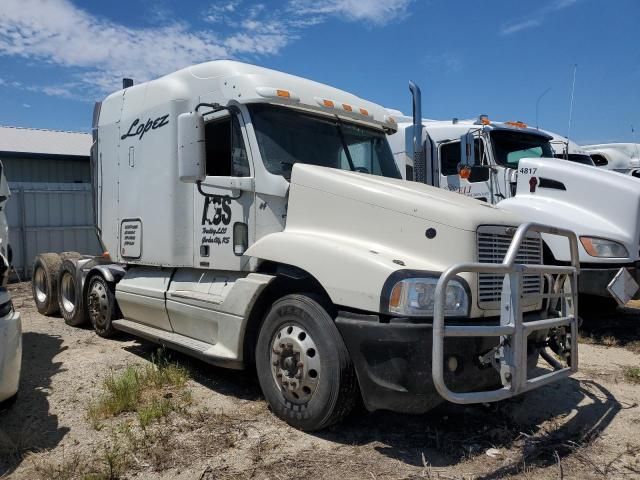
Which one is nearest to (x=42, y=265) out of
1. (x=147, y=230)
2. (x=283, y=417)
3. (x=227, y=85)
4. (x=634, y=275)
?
(x=147, y=230)

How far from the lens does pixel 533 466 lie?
11.1 ft

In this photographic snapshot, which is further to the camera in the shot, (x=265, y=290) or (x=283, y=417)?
(x=265, y=290)

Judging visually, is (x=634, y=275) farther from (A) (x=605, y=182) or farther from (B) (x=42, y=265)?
(B) (x=42, y=265)

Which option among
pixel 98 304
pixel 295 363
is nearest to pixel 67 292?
pixel 98 304

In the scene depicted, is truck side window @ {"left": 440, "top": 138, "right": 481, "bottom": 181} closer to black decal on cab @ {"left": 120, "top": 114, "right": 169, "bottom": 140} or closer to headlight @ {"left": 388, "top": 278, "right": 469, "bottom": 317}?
black decal on cab @ {"left": 120, "top": 114, "right": 169, "bottom": 140}

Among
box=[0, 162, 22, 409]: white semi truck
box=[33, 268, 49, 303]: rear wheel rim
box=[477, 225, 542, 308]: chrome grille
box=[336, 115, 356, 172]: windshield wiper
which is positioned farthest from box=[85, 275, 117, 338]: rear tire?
box=[477, 225, 542, 308]: chrome grille

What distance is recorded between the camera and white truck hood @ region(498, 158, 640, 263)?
246 inches

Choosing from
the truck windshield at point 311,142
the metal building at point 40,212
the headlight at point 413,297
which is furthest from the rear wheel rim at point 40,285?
the headlight at point 413,297

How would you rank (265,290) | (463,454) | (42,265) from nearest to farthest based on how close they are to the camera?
(463,454) → (265,290) → (42,265)

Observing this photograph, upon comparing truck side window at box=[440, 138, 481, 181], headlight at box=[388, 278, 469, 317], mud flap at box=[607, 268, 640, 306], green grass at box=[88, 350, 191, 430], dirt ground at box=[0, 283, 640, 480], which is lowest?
dirt ground at box=[0, 283, 640, 480]

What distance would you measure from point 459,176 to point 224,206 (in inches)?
175

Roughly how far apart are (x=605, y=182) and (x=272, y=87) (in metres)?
4.25

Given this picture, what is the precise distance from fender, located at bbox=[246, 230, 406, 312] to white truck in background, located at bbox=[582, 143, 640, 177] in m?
10.5

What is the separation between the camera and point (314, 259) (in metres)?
3.76
